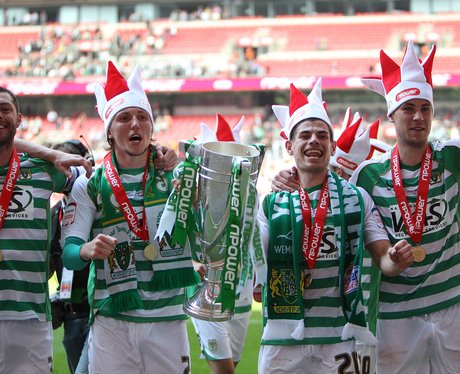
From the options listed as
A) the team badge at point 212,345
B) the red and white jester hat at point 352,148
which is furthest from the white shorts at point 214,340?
the red and white jester hat at point 352,148

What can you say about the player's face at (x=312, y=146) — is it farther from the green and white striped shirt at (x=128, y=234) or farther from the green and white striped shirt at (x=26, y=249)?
the green and white striped shirt at (x=26, y=249)

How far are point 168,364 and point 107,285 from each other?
0.49 metres

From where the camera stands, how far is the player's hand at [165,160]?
13.7 feet

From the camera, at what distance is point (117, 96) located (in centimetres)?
428

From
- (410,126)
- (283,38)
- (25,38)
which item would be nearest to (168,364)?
(410,126)

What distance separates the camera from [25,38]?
38562 mm

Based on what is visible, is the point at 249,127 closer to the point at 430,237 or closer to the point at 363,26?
the point at 363,26

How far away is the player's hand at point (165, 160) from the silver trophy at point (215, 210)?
0.45m

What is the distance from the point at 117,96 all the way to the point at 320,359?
1697mm

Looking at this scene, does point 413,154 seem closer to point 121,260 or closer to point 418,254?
point 418,254

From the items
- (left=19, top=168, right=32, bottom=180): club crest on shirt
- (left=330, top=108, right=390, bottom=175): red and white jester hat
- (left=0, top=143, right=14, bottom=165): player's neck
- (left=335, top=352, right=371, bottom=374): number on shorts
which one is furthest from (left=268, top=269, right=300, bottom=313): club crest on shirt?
(left=330, top=108, right=390, bottom=175): red and white jester hat

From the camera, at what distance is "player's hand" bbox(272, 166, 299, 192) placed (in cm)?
408

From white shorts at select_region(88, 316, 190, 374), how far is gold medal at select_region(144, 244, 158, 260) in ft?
1.06

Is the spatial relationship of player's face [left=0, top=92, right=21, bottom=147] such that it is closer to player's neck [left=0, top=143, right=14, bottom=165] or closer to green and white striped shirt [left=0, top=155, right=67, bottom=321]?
player's neck [left=0, top=143, right=14, bottom=165]
